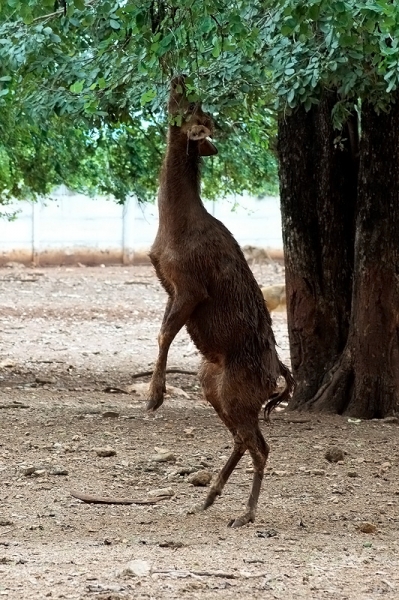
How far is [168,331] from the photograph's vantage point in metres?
6.05

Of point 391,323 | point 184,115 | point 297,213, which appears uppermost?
point 184,115

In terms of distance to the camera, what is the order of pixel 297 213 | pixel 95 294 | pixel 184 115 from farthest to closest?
pixel 95 294 < pixel 297 213 < pixel 184 115

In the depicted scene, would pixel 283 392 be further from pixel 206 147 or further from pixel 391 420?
pixel 391 420

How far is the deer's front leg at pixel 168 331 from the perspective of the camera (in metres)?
5.91

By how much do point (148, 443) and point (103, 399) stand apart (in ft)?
8.34

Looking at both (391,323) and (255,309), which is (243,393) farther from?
(391,323)

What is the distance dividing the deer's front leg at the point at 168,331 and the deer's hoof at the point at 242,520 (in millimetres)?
730

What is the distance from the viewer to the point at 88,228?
2714 cm

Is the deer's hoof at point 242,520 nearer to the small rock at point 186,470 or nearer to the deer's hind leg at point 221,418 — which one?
the deer's hind leg at point 221,418

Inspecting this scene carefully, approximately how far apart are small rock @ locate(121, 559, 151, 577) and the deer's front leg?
109cm

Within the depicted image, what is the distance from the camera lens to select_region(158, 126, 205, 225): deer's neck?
242 inches

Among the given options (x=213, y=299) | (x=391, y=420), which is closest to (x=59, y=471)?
(x=213, y=299)

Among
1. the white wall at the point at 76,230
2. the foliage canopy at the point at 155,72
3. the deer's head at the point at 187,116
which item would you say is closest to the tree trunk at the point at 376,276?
the foliage canopy at the point at 155,72

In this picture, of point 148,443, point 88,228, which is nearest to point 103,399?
point 148,443
